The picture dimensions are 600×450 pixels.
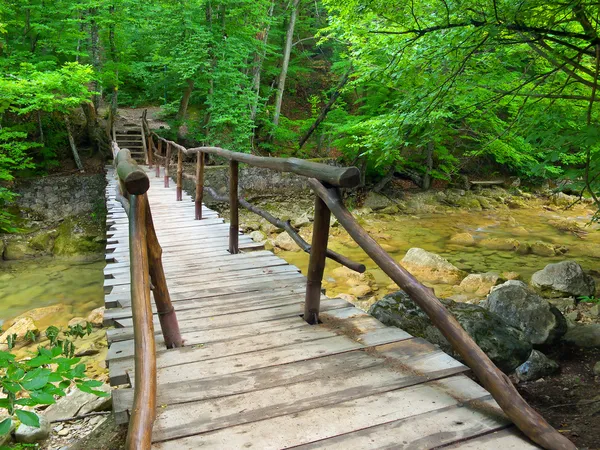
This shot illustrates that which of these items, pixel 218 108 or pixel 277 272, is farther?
pixel 218 108

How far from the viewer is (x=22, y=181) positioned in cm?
1299

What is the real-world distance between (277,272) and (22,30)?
13308 mm

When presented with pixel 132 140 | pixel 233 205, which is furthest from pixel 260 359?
pixel 132 140

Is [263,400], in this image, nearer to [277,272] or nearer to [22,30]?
[277,272]

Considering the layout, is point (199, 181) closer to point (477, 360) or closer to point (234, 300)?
point (234, 300)

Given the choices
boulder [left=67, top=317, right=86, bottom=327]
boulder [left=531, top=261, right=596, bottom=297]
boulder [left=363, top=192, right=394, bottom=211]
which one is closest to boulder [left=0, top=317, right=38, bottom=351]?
boulder [left=67, top=317, right=86, bottom=327]

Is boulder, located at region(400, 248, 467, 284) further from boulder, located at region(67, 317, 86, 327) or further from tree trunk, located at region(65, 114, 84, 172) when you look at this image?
tree trunk, located at region(65, 114, 84, 172)

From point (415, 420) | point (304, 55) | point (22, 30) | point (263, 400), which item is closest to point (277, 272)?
point (263, 400)

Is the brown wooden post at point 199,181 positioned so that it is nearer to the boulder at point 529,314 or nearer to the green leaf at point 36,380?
the boulder at point 529,314

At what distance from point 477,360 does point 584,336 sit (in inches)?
162

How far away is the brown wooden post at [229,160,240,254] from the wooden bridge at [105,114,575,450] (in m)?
1.35

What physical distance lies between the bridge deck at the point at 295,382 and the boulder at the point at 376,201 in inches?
493

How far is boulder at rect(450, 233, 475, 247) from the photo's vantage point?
11852 mm

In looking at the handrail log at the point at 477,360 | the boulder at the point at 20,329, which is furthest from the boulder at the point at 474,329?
the boulder at the point at 20,329
